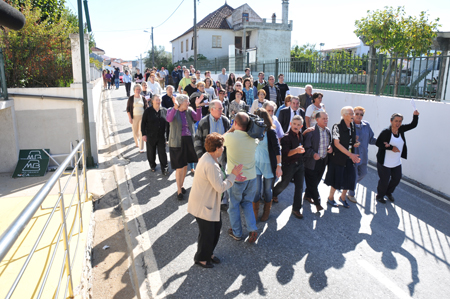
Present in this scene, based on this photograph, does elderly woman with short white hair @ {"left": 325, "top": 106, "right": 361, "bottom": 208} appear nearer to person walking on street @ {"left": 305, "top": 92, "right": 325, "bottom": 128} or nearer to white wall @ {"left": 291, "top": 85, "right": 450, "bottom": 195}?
person walking on street @ {"left": 305, "top": 92, "right": 325, "bottom": 128}

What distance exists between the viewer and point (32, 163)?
8258mm

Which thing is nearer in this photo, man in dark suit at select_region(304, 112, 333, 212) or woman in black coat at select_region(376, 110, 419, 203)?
man in dark suit at select_region(304, 112, 333, 212)

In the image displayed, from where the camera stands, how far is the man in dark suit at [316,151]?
18.7 feet

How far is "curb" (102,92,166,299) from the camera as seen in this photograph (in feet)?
12.7

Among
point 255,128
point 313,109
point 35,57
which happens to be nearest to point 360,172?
point 313,109

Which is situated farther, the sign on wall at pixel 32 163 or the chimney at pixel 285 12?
the chimney at pixel 285 12

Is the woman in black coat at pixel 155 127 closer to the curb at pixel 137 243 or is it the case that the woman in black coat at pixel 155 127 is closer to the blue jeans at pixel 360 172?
the curb at pixel 137 243

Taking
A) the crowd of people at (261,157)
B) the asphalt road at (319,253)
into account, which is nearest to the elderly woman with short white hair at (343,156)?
the crowd of people at (261,157)

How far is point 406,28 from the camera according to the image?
1342cm

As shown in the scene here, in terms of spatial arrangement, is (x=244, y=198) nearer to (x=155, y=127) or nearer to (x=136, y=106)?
(x=155, y=127)

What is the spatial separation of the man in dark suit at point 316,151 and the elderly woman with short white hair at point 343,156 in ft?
0.46

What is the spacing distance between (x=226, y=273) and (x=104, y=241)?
201 centimetres

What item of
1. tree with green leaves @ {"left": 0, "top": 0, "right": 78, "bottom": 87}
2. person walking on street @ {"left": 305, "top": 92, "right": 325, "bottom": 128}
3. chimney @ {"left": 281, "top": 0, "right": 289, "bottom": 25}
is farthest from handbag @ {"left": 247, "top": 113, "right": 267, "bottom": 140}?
chimney @ {"left": 281, "top": 0, "right": 289, "bottom": 25}

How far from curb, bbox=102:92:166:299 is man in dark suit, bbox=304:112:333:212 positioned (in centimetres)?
287
